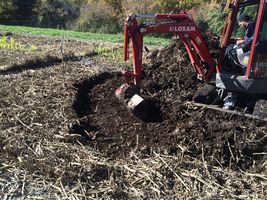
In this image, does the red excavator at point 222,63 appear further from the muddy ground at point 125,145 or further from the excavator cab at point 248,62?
the muddy ground at point 125,145

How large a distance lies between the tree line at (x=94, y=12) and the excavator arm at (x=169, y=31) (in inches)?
863

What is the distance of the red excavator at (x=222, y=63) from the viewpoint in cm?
640

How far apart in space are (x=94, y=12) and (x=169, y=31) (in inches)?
1048

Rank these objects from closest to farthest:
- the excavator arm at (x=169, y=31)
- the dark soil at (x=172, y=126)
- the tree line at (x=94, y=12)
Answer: the dark soil at (x=172, y=126) → the excavator arm at (x=169, y=31) → the tree line at (x=94, y=12)

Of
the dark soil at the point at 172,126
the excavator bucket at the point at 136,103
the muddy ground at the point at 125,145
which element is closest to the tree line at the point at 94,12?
the dark soil at the point at 172,126

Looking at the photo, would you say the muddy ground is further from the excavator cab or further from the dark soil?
the excavator cab

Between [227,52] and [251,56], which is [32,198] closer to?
→ [251,56]

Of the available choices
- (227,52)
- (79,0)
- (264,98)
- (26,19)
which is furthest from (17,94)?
(79,0)

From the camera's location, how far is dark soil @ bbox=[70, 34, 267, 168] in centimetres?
573

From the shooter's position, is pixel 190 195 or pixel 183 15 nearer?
pixel 190 195

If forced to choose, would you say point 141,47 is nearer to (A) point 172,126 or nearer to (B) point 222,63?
(A) point 172,126

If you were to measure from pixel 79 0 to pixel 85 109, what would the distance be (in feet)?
115

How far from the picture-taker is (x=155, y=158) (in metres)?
5.54

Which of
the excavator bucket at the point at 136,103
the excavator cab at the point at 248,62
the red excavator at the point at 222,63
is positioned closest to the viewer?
the excavator cab at the point at 248,62
